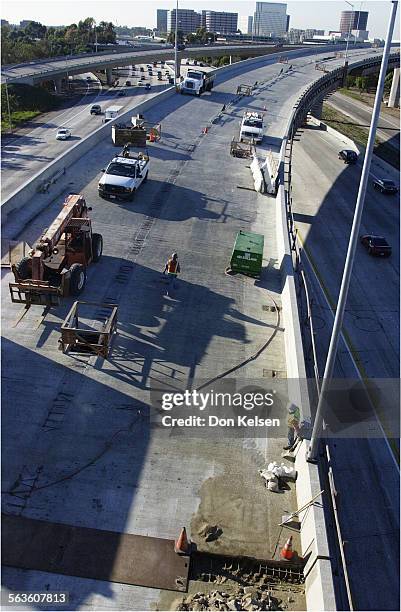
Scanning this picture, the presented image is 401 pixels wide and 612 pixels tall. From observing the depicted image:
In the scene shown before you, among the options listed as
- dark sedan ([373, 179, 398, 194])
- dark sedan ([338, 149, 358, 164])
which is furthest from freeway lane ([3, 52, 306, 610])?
dark sedan ([338, 149, 358, 164])

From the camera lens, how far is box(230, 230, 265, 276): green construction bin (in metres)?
22.1

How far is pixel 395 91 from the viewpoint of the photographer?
103250mm

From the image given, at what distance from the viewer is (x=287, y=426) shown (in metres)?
15.2

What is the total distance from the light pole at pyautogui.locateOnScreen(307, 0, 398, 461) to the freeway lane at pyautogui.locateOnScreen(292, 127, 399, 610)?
2.24m

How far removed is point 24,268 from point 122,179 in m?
11.5

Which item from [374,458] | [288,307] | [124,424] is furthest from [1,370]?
→ [374,458]

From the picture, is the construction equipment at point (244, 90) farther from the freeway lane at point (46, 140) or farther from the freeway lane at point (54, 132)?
the freeway lane at point (46, 140)

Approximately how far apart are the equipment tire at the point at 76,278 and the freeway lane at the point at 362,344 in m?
11.0

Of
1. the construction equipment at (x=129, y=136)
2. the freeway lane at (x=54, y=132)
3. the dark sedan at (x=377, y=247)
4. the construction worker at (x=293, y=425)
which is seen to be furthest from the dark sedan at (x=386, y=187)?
the construction worker at (x=293, y=425)

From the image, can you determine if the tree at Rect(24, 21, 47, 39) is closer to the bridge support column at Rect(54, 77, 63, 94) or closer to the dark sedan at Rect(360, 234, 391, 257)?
the bridge support column at Rect(54, 77, 63, 94)

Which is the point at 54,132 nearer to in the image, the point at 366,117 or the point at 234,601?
the point at 366,117

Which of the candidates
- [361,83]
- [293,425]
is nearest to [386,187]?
[293,425]

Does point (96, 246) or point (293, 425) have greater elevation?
point (96, 246)

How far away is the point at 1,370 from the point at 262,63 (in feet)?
315
